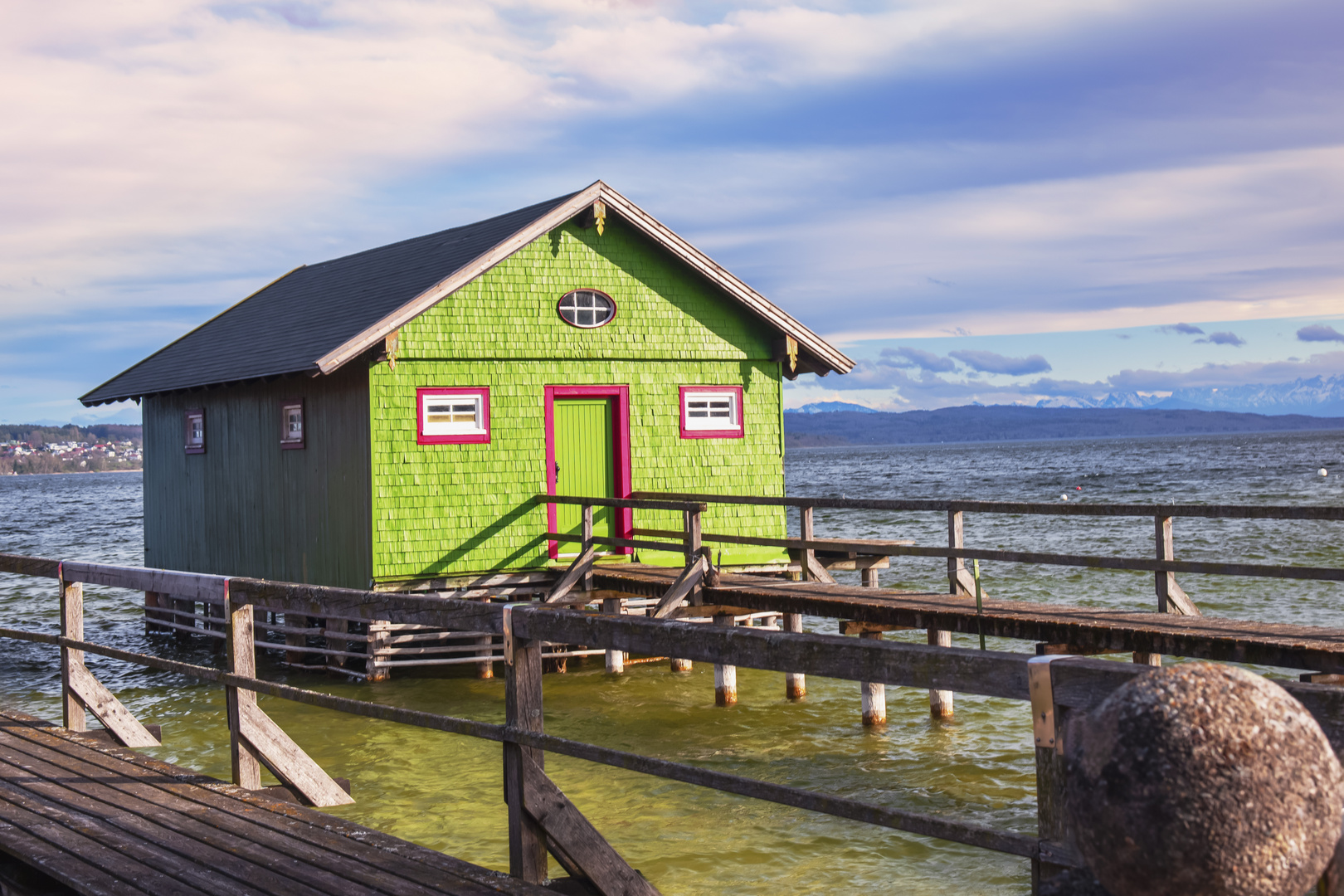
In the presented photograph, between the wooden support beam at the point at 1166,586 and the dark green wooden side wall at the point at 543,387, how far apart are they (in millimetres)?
7413

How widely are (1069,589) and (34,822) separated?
25161 millimetres

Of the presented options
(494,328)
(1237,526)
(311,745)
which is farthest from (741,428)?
(1237,526)

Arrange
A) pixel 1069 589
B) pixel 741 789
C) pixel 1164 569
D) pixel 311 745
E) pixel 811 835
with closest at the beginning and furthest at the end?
pixel 741 789
pixel 811 835
pixel 1164 569
pixel 311 745
pixel 1069 589

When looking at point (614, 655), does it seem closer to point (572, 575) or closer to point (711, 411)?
point (572, 575)

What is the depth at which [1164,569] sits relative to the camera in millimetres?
10977

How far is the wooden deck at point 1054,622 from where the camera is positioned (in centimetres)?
945

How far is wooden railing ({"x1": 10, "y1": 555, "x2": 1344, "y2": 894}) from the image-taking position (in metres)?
3.01

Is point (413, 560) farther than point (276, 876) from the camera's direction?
Yes

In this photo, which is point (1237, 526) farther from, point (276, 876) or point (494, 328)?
point (276, 876)

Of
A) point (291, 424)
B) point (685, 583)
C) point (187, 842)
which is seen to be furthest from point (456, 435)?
point (187, 842)

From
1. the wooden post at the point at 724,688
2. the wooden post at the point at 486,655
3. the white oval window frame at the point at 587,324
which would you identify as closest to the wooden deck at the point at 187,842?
the wooden post at the point at 724,688

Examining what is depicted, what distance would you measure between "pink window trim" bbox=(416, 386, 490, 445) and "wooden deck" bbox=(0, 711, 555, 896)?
9681 millimetres

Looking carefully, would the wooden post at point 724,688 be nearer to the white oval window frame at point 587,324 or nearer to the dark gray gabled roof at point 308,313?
the white oval window frame at point 587,324

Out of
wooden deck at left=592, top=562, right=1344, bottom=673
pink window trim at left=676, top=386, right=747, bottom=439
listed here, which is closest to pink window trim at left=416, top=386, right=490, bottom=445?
pink window trim at left=676, top=386, right=747, bottom=439
